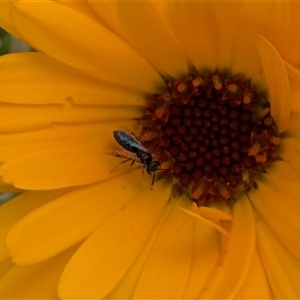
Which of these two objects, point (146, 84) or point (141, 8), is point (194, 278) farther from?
point (141, 8)

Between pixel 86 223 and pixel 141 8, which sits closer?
pixel 141 8

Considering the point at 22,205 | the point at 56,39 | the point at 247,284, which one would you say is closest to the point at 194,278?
the point at 247,284

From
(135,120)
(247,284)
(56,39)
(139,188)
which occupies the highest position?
(56,39)

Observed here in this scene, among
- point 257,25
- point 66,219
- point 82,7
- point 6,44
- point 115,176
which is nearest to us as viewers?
point 257,25

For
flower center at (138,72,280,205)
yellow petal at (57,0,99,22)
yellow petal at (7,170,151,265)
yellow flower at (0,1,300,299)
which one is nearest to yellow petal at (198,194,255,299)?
yellow flower at (0,1,300,299)

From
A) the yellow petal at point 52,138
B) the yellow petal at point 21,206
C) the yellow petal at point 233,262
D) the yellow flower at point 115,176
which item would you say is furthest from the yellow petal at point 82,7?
the yellow petal at point 233,262

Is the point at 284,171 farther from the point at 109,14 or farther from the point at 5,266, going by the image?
the point at 5,266

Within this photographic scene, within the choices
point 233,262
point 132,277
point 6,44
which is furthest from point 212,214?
→ point 6,44
